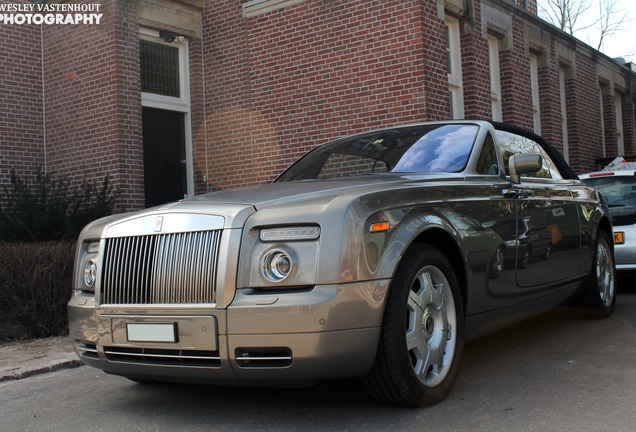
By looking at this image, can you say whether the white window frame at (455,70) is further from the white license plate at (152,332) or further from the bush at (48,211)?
the white license plate at (152,332)

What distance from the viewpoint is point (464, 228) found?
4.08m

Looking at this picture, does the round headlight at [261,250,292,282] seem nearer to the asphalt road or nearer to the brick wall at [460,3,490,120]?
the asphalt road

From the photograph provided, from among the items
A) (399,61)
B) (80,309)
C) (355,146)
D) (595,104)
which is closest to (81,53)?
(399,61)

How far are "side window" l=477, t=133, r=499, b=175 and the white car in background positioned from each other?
12.1 ft

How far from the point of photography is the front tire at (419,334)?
3432 mm

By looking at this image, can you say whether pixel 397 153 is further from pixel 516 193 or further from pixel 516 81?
pixel 516 81

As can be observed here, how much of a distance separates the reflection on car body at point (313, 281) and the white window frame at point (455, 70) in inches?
259

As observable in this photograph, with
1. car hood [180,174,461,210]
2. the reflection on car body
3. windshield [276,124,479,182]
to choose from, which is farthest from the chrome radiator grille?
windshield [276,124,479,182]

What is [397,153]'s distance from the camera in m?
4.80

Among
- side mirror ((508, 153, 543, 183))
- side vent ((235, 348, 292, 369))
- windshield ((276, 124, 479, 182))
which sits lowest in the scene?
side vent ((235, 348, 292, 369))

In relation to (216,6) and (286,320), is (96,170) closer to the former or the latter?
(216,6)

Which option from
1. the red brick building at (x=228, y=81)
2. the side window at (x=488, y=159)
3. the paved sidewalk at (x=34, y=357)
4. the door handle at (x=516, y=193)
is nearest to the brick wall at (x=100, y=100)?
the red brick building at (x=228, y=81)

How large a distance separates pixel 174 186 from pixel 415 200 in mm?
8255

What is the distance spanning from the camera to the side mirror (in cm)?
469
